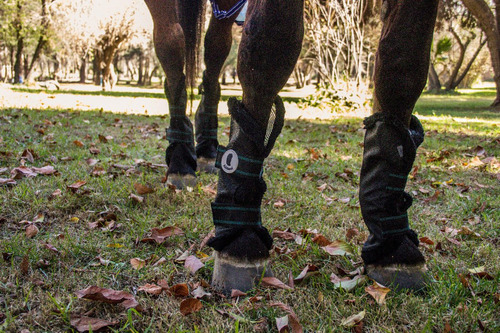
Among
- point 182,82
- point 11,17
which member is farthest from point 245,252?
point 11,17

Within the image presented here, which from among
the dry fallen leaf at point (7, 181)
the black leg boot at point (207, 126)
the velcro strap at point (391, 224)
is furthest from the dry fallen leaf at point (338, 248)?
the dry fallen leaf at point (7, 181)

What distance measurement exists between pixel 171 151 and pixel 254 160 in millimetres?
1490

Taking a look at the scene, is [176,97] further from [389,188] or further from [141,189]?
[389,188]

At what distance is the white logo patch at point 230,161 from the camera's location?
1.41 metres

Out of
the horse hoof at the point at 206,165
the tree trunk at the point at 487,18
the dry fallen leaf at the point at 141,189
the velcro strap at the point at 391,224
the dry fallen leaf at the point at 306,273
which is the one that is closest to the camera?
the velcro strap at the point at 391,224

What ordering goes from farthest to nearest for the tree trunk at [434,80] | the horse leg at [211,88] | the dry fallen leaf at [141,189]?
1. the tree trunk at [434,80]
2. the horse leg at [211,88]
3. the dry fallen leaf at [141,189]

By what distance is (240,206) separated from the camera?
4.66 ft

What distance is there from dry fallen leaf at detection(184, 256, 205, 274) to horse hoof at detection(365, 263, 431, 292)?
70 centimetres

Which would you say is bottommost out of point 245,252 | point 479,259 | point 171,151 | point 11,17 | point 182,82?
point 479,259

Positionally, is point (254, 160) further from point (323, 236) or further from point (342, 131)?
point (342, 131)

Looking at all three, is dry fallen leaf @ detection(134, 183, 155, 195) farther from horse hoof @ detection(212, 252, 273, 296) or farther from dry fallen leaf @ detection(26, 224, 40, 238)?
horse hoof @ detection(212, 252, 273, 296)

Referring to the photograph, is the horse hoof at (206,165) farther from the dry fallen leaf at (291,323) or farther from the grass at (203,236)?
the dry fallen leaf at (291,323)

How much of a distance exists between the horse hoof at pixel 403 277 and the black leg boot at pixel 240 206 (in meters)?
0.45

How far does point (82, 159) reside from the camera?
3711 millimetres
